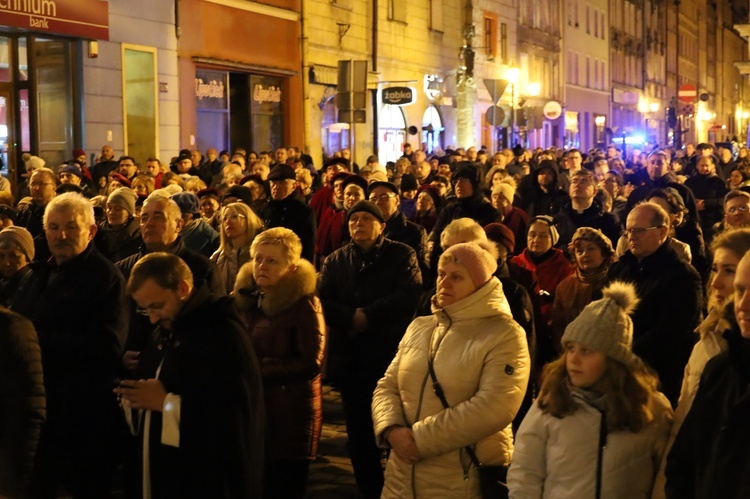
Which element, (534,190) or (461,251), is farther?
(534,190)

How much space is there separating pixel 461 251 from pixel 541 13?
48424 millimetres

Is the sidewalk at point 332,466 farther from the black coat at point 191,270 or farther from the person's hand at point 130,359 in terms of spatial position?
the person's hand at point 130,359

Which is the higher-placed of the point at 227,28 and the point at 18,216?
the point at 227,28

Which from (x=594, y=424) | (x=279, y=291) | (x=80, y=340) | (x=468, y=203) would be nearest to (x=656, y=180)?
(x=468, y=203)

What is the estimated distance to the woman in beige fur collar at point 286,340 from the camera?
6.31 meters

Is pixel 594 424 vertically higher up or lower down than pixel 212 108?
lower down

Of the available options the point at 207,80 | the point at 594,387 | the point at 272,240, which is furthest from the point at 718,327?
the point at 207,80

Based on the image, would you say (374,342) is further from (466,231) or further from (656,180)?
(656,180)

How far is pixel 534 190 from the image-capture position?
14.4 metres

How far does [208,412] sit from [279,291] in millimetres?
1621

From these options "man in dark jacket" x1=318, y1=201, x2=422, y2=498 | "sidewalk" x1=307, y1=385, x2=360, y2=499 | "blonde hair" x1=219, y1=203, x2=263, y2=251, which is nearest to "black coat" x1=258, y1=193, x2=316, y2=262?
"sidewalk" x1=307, y1=385, x2=360, y2=499

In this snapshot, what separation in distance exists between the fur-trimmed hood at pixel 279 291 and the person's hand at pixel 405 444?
119 centimetres

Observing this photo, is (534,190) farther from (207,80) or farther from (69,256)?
(207,80)

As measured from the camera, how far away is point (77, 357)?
6219mm
